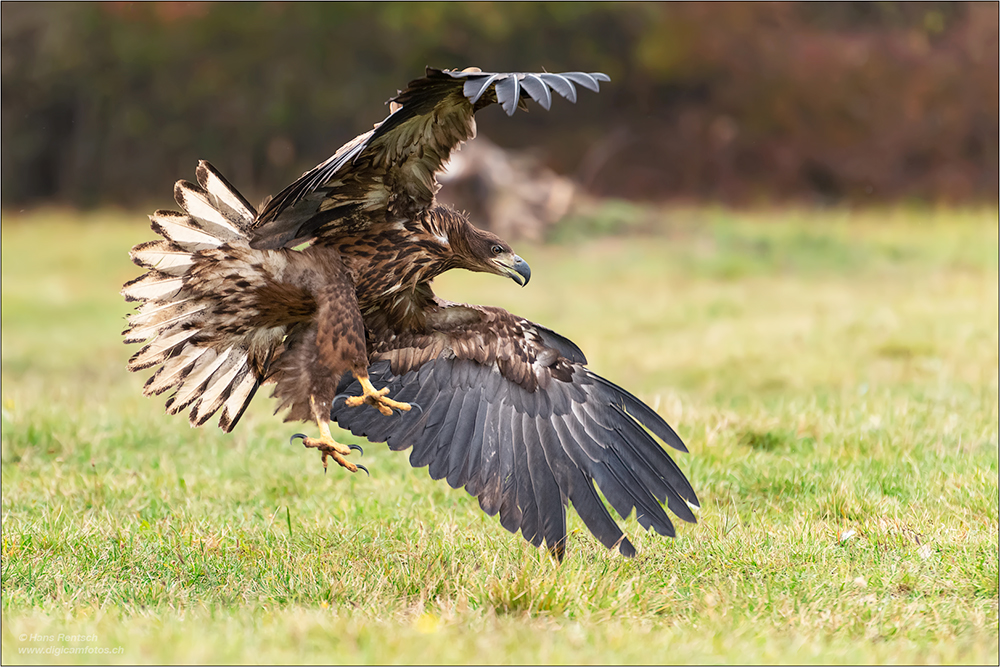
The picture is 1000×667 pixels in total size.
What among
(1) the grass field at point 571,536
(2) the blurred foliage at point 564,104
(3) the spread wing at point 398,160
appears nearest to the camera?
(1) the grass field at point 571,536

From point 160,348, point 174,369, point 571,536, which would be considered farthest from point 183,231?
point 571,536

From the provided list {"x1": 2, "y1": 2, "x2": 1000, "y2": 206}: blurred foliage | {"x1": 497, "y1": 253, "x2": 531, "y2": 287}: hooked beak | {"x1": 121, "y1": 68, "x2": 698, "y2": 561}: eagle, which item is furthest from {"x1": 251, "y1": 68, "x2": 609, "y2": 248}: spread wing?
{"x1": 2, "y1": 2, "x2": 1000, "y2": 206}: blurred foliage

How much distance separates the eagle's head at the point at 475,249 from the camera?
4.16m

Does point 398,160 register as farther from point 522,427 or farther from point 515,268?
point 522,427

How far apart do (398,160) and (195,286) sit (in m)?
0.92

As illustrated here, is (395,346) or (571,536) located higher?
(395,346)

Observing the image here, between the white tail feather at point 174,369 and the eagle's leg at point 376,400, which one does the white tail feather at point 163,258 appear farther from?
the eagle's leg at point 376,400

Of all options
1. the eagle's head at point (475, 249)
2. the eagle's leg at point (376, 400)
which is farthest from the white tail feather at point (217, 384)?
the eagle's head at point (475, 249)

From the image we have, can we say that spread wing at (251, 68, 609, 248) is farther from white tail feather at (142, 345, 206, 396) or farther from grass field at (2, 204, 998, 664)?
grass field at (2, 204, 998, 664)

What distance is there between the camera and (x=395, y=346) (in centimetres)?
431

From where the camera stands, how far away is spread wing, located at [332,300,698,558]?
12.5 ft

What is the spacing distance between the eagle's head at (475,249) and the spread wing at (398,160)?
0.16m

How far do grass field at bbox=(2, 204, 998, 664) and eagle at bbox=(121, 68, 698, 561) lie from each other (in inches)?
11.1

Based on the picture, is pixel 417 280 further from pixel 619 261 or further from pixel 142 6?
pixel 142 6
